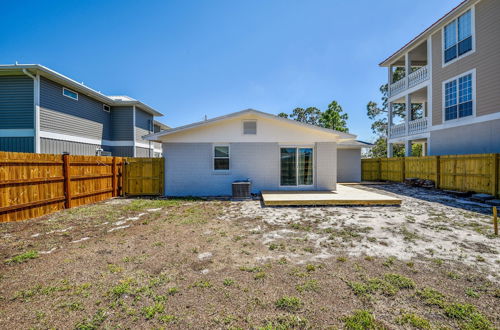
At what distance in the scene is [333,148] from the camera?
9547 mm

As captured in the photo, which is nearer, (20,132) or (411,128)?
(20,132)

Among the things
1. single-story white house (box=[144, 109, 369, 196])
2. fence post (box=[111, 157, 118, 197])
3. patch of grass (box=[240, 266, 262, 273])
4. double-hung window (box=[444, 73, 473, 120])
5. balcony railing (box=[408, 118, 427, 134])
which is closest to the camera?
patch of grass (box=[240, 266, 262, 273])

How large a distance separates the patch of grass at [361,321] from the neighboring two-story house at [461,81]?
13109mm

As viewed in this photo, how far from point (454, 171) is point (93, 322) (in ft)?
45.7

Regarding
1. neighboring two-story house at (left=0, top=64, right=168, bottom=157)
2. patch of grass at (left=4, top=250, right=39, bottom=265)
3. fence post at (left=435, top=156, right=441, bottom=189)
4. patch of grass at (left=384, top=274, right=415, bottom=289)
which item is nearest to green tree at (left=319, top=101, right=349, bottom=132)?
fence post at (left=435, top=156, right=441, bottom=189)

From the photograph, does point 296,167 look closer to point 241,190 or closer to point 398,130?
point 241,190

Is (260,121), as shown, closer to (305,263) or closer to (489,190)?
(305,263)

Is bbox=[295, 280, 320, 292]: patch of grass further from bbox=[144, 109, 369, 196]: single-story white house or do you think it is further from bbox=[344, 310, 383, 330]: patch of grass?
bbox=[144, 109, 369, 196]: single-story white house

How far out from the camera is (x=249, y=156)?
9.45 m

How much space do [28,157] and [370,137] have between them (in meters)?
33.1

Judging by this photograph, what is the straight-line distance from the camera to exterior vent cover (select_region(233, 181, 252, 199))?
858cm

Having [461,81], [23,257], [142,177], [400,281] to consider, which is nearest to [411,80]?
[461,81]

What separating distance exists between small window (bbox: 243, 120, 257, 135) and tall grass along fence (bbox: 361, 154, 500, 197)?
9371 millimetres

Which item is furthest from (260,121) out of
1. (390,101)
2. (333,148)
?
(390,101)
